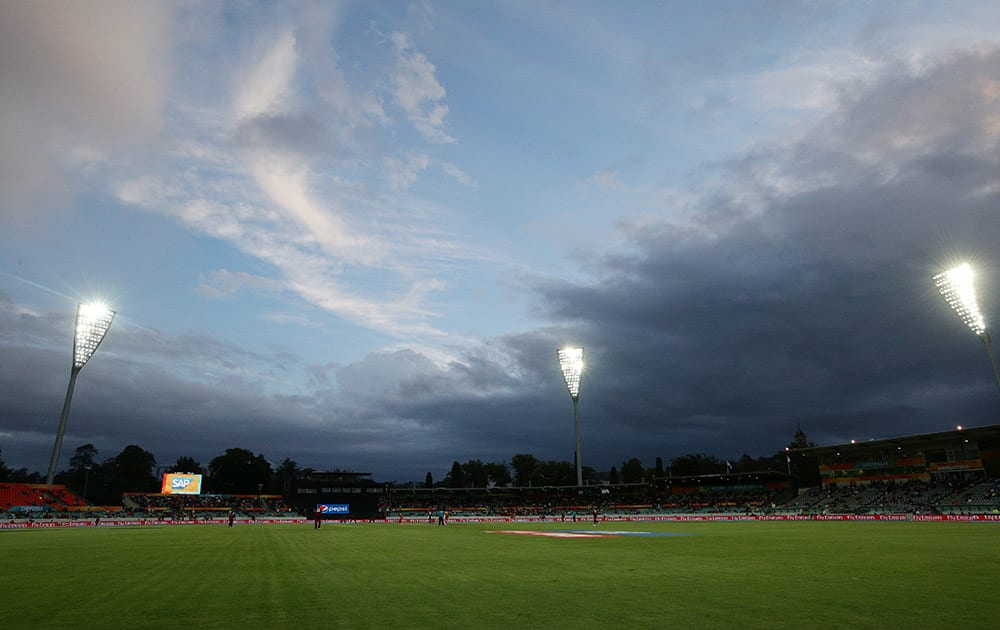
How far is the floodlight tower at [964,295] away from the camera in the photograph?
4581 centimetres

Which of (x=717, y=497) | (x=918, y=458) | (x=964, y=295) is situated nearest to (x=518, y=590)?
(x=964, y=295)

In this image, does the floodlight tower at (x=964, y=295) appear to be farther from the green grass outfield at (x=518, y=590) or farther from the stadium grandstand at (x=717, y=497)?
the green grass outfield at (x=518, y=590)

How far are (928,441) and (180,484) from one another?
4564 inches

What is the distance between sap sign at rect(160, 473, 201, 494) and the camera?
98062 mm

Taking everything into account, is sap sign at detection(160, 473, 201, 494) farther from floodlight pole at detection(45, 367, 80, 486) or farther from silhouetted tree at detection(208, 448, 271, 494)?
silhouetted tree at detection(208, 448, 271, 494)

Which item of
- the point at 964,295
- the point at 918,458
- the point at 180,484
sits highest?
the point at 964,295

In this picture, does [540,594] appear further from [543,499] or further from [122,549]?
[543,499]

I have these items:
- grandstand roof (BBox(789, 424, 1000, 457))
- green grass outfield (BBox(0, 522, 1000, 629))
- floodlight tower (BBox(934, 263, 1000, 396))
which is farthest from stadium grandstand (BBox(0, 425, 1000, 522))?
green grass outfield (BBox(0, 522, 1000, 629))

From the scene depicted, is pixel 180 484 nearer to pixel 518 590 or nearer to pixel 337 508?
pixel 337 508

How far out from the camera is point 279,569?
59.8ft

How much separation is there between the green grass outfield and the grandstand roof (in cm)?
6029

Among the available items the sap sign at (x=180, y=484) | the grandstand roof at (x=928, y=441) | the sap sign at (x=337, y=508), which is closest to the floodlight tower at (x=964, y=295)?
the grandstand roof at (x=928, y=441)

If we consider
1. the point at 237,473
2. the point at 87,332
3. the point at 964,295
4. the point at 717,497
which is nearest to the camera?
the point at 964,295

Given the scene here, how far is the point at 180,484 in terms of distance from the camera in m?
99.0
